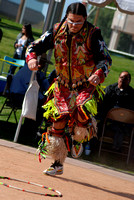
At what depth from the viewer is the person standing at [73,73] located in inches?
192

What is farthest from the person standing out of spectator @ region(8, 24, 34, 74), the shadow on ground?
spectator @ region(8, 24, 34, 74)

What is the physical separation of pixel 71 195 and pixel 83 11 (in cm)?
208

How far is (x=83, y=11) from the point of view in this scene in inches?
192

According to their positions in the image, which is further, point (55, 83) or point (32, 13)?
point (32, 13)

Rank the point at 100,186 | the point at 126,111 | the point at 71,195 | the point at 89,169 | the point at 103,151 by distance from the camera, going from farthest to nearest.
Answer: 1. the point at 103,151
2. the point at 126,111
3. the point at 89,169
4. the point at 100,186
5. the point at 71,195

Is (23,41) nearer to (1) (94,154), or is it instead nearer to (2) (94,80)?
(1) (94,154)

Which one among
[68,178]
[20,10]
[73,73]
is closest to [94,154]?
[68,178]

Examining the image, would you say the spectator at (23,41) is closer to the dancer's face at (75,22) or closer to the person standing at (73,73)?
the person standing at (73,73)

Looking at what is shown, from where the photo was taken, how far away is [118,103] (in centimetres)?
786

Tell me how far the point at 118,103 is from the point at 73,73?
9.97ft

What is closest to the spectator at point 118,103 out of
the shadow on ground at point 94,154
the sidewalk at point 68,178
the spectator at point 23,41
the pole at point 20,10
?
the shadow on ground at point 94,154

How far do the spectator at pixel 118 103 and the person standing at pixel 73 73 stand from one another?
2689 millimetres

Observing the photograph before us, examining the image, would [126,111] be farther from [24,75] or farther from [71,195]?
[71,195]

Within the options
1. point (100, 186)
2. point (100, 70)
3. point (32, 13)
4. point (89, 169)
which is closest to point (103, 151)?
point (89, 169)
